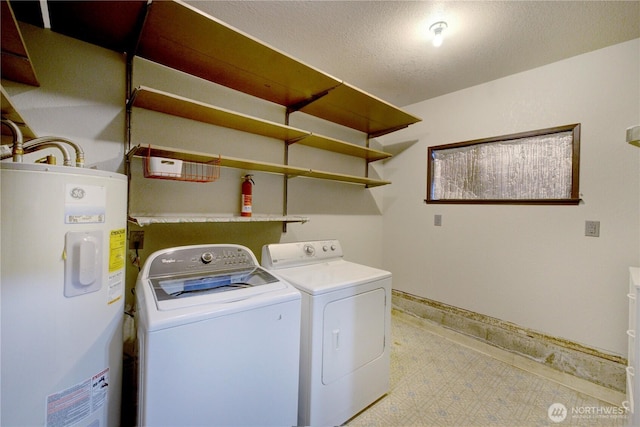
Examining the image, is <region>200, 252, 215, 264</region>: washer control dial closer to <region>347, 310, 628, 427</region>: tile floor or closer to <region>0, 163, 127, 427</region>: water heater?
<region>0, 163, 127, 427</region>: water heater

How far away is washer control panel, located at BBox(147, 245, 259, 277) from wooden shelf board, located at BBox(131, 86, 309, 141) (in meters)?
0.86

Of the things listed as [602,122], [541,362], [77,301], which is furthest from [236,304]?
[602,122]

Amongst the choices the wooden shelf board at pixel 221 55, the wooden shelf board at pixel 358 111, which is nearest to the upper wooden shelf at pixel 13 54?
the wooden shelf board at pixel 221 55

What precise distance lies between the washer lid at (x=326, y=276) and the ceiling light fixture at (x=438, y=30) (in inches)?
63.2

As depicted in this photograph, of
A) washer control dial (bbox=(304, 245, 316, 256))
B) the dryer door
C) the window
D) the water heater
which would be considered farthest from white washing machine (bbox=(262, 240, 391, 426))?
the window

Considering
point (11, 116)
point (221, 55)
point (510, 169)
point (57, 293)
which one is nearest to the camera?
point (57, 293)

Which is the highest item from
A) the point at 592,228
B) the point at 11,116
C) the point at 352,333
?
the point at 11,116

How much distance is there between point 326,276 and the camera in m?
1.67

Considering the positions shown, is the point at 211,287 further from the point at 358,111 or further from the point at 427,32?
the point at 427,32

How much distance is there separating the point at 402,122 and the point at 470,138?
682 millimetres

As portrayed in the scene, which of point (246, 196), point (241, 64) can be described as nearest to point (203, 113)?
point (241, 64)

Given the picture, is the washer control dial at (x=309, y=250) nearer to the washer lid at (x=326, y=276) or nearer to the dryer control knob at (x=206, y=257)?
the washer lid at (x=326, y=276)

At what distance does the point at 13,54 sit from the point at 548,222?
3451mm

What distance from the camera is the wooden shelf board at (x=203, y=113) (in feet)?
4.80
